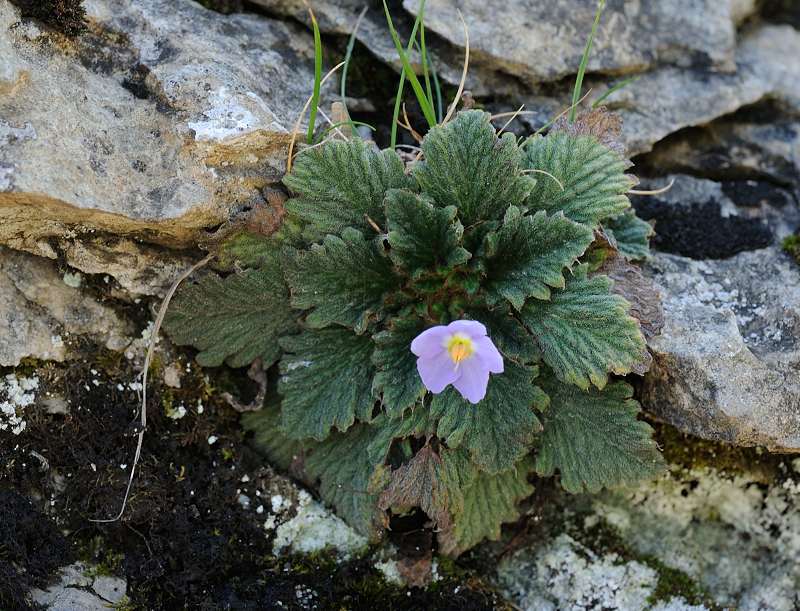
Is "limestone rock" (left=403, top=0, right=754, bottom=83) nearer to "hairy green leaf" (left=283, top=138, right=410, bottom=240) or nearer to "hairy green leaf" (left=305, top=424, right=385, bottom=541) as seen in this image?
"hairy green leaf" (left=283, top=138, right=410, bottom=240)

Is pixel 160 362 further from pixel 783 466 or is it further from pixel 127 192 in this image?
pixel 783 466

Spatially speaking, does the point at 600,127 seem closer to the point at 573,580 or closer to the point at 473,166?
the point at 473,166

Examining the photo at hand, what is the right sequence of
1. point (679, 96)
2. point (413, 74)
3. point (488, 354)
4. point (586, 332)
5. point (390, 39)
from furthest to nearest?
point (679, 96) → point (390, 39) → point (413, 74) → point (586, 332) → point (488, 354)

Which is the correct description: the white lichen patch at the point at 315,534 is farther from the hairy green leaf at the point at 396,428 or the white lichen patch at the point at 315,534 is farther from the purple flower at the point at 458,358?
the purple flower at the point at 458,358

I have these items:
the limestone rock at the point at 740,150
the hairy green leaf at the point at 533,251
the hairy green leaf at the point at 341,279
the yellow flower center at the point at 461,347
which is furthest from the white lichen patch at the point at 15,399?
the limestone rock at the point at 740,150

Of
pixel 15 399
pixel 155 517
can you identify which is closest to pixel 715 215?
pixel 155 517

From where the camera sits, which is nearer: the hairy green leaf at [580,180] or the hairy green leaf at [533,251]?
the hairy green leaf at [533,251]
